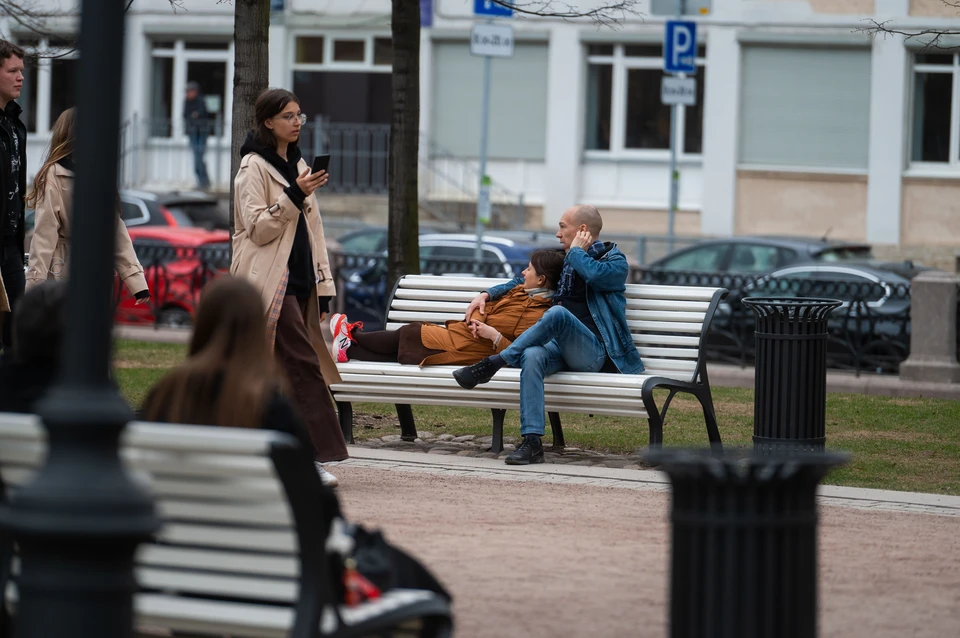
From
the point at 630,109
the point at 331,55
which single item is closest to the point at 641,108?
the point at 630,109

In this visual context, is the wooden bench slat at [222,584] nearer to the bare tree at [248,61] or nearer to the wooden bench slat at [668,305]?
the wooden bench slat at [668,305]

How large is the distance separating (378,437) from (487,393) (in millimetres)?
1283

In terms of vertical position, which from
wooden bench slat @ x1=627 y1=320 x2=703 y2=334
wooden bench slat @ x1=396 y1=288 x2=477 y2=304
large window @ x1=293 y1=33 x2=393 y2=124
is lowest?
wooden bench slat @ x1=627 y1=320 x2=703 y2=334

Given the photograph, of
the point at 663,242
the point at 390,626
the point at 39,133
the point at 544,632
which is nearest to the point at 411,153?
the point at 544,632

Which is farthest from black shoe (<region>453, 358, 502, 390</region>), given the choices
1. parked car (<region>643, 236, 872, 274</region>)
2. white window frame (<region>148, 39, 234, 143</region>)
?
white window frame (<region>148, 39, 234, 143</region>)

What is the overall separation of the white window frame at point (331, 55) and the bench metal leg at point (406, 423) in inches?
946

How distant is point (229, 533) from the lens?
4.34 metres

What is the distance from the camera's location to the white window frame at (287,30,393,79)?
34.0m

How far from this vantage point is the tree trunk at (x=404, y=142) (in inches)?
482

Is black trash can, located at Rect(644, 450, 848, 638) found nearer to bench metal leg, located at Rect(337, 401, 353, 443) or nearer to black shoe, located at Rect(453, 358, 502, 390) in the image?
black shoe, located at Rect(453, 358, 502, 390)

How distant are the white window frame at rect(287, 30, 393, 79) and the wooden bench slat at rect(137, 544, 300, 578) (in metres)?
30.0

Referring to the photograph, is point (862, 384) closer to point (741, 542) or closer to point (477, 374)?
point (477, 374)

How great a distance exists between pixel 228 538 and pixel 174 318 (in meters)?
15.6

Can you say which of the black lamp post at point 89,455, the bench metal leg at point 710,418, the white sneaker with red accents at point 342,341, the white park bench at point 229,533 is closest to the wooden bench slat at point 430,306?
the white sneaker with red accents at point 342,341
